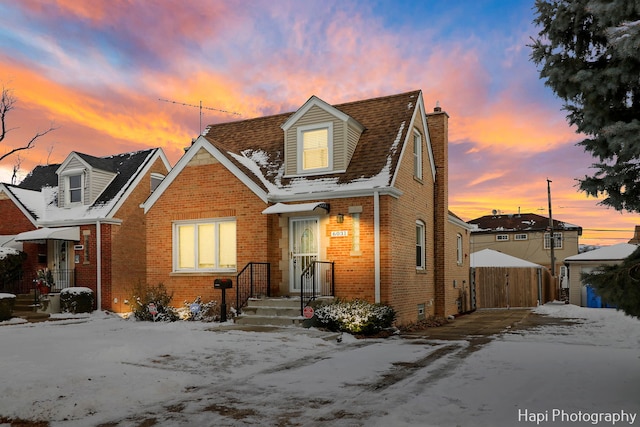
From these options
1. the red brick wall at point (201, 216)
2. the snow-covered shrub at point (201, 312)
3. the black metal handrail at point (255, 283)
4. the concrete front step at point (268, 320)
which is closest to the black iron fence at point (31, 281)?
the red brick wall at point (201, 216)

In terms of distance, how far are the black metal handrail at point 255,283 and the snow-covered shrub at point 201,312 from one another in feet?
2.86

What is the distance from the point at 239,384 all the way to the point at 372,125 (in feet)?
38.1

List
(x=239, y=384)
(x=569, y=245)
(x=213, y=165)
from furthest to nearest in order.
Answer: (x=569, y=245), (x=213, y=165), (x=239, y=384)

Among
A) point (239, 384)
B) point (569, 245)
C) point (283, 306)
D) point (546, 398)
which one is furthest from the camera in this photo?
point (569, 245)

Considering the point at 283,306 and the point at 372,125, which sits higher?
the point at 372,125

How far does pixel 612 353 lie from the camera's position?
10.8m

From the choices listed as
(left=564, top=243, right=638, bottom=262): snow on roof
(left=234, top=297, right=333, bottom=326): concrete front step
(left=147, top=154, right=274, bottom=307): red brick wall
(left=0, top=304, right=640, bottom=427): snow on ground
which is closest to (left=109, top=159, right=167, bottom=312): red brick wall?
(left=147, top=154, right=274, bottom=307): red brick wall

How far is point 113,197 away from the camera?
2334 cm

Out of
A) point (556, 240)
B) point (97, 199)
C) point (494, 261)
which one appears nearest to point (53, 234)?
point (97, 199)

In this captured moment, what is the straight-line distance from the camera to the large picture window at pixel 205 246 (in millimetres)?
17156

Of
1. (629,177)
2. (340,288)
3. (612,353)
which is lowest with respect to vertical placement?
(612,353)

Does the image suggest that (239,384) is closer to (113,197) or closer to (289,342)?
(289,342)

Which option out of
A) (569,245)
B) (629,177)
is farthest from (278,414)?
(569,245)

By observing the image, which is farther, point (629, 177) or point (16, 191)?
point (16, 191)
